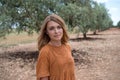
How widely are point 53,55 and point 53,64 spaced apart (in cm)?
9

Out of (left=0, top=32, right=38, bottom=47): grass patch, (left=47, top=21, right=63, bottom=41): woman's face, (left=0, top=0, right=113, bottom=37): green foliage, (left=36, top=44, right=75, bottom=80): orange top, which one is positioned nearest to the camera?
(left=36, top=44, right=75, bottom=80): orange top

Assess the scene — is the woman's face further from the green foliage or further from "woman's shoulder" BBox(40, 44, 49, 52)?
the green foliage

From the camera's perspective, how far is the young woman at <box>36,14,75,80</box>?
3.17 metres

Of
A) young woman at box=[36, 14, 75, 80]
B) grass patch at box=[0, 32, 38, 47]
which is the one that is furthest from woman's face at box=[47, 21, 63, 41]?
grass patch at box=[0, 32, 38, 47]

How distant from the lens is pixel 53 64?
3.18m

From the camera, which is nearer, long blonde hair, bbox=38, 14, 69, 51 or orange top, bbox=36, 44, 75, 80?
orange top, bbox=36, 44, 75, 80

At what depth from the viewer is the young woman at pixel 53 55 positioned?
3172 millimetres

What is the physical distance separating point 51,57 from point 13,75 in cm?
735

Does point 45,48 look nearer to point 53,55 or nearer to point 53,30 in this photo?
point 53,55

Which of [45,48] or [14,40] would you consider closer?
[45,48]

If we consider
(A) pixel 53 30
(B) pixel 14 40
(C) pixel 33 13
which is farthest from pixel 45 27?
(B) pixel 14 40

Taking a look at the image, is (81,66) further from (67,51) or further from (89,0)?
(67,51)

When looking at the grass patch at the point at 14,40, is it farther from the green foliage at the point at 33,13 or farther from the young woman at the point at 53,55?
the young woman at the point at 53,55

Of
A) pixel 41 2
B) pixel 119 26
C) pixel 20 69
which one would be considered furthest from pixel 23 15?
pixel 119 26
